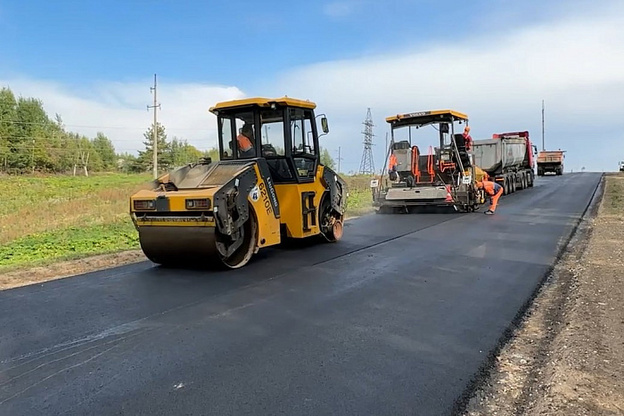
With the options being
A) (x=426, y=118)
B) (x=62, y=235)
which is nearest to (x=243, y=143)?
(x=62, y=235)

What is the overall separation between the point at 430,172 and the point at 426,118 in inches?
67.7

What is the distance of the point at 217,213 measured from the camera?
6984 mm

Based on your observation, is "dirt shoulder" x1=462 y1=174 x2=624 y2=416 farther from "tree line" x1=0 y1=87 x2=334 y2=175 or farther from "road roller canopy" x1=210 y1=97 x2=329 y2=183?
"tree line" x1=0 y1=87 x2=334 y2=175

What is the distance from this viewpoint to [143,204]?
7.53 m

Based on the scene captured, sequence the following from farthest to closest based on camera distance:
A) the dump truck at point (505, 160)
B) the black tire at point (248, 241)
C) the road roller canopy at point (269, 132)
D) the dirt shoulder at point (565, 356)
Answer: the dump truck at point (505, 160), the road roller canopy at point (269, 132), the black tire at point (248, 241), the dirt shoulder at point (565, 356)

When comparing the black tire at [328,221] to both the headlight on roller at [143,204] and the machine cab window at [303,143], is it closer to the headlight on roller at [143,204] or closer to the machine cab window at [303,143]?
the machine cab window at [303,143]

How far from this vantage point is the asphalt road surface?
336 cm

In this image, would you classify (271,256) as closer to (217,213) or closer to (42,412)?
(217,213)

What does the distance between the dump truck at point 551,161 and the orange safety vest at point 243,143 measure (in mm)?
42562

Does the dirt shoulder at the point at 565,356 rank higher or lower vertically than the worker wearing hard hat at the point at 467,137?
lower

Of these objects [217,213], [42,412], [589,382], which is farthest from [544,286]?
[42,412]

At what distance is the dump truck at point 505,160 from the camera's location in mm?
23703

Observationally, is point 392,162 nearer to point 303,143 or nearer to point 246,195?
point 303,143

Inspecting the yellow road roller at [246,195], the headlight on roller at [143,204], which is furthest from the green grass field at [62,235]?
the yellow road roller at [246,195]
